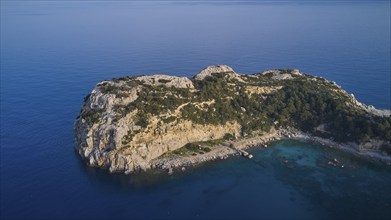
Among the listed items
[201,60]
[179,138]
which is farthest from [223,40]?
[179,138]

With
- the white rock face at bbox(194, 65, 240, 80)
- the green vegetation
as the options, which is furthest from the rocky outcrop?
the white rock face at bbox(194, 65, 240, 80)

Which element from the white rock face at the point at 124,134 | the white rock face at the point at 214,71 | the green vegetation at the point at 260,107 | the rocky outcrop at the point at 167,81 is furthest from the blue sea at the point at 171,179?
the white rock face at the point at 214,71

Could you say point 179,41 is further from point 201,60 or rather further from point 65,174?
point 65,174

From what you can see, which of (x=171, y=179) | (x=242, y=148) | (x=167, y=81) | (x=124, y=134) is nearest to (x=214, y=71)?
(x=167, y=81)

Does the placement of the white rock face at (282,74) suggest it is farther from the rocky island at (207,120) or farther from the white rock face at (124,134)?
the white rock face at (124,134)

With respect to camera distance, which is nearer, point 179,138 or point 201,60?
point 179,138

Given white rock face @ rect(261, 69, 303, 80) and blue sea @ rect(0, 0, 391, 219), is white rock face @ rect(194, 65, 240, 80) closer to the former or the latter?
white rock face @ rect(261, 69, 303, 80)
